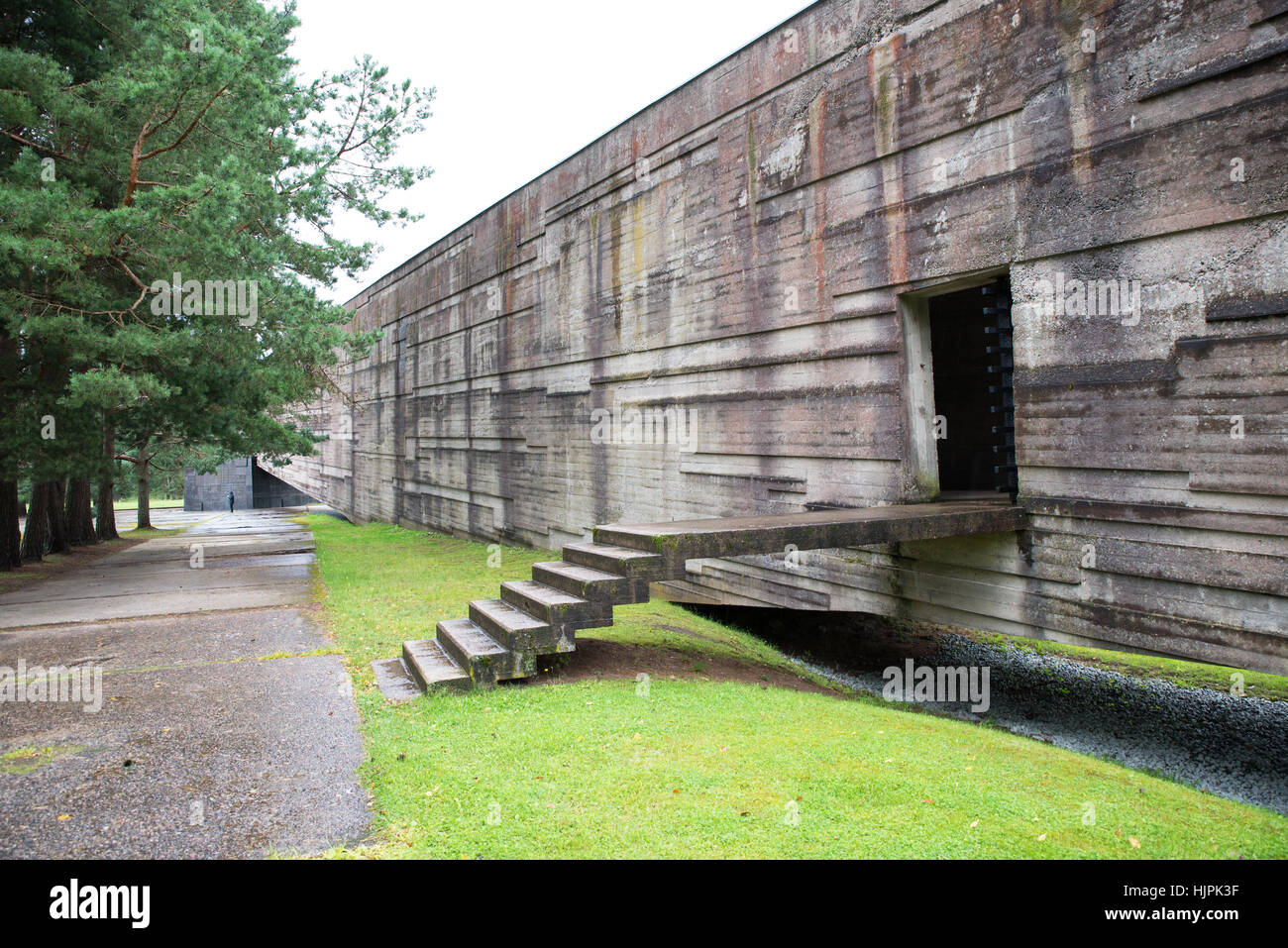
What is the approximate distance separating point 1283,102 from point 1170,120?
2.25 feet

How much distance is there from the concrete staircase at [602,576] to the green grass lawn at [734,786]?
1.01ft

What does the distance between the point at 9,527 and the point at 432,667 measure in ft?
44.7

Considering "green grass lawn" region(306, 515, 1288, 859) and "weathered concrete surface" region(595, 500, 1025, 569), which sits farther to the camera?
"weathered concrete surface" region(595, 500, 1025, 569)

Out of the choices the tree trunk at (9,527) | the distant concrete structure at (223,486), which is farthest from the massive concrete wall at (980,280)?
the distant concrete structure at (223,486)

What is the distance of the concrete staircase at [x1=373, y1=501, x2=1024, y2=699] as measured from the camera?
5.90 meters

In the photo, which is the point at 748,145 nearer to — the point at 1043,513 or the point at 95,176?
the point at 1043,513

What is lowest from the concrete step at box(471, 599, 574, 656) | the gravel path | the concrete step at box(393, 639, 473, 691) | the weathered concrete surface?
the gravel path

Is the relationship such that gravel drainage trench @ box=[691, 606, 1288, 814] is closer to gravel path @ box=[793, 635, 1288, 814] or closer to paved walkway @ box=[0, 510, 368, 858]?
gravel path @ box=[793, 635, 1288, 814]

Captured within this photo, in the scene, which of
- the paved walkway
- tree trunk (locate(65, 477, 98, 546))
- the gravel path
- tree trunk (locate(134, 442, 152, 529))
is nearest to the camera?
the paved walkway

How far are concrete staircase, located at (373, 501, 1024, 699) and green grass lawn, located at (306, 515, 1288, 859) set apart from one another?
31 centimetres

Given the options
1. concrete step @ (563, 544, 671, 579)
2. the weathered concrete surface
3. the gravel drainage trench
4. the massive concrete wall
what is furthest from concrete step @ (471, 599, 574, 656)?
the gravel drainage trench

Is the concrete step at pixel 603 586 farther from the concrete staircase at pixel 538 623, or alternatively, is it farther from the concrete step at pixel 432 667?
the concrete step at pixel 432 667

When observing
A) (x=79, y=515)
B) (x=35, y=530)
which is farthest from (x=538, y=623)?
(x=79, y=515)

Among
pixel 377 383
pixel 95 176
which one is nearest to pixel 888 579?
pixel 95 176
